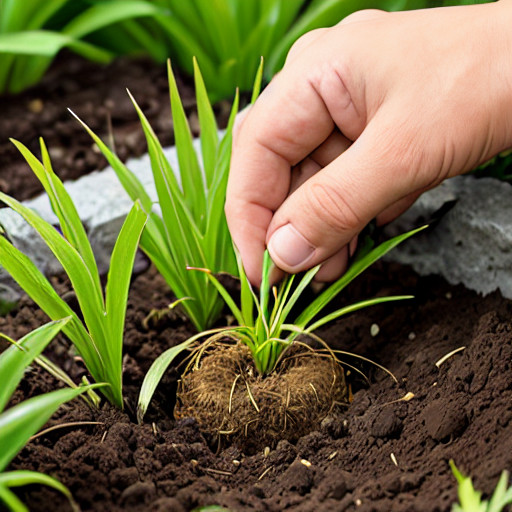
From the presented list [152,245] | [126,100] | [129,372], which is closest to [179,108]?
[152,245]

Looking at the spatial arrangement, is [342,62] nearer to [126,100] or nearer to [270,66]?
[270,66]

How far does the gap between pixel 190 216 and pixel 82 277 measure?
30cm

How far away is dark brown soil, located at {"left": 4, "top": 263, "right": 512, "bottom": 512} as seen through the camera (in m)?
0.94

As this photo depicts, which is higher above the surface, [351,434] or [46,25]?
[46,25]

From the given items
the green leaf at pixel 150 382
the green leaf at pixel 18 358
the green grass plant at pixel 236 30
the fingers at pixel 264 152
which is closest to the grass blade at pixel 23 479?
the green leaf at pixel 18 358

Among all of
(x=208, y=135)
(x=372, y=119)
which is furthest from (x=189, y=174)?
(x=372, y=119)

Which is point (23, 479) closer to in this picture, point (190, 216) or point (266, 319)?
point (266, 319)

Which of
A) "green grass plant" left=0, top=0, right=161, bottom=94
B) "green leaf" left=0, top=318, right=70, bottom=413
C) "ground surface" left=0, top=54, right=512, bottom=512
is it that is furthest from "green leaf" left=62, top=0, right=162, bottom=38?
"green leaf" left=0, top=318, right=70, bottom=413

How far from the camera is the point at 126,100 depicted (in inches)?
82.1

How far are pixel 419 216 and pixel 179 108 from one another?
0.63 meters

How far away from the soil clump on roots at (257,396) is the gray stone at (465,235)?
1.29 feet

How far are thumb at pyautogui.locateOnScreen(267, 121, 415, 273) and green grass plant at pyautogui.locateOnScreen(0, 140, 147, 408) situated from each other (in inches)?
11.5

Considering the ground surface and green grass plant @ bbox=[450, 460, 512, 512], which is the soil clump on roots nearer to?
the ground surface

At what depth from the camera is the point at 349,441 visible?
111 centimetres
